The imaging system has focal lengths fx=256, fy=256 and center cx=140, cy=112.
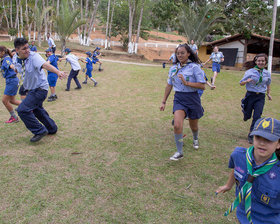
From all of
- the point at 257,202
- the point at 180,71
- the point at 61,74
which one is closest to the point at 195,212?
the point at 257,202

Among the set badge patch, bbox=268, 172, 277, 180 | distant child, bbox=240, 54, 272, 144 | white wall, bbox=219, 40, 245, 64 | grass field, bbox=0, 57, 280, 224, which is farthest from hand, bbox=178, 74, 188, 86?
white wall, bbox=219, 40, 245, 64

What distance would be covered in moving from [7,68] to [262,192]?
5695 millimetres

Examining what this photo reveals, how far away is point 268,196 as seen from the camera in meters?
1.81

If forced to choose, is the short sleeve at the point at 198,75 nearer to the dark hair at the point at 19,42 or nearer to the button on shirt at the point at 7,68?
the dark hair at the point at 19,42

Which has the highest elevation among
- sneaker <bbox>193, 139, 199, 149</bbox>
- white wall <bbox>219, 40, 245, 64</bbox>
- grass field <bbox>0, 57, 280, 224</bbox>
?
white wall <bbox>219, 40, 245, 64</bbox>

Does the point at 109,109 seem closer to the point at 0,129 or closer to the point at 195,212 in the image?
the point at 0,129

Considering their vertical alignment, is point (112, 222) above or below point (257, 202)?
below

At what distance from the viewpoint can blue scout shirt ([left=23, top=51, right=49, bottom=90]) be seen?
→ 455cm

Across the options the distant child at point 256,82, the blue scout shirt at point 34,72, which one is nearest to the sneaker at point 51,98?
the blue scout shirt at point 34,72

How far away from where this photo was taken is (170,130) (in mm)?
6113

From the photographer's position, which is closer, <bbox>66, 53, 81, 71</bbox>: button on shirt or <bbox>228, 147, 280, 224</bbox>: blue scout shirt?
<bbox>228, 147, 280, 224</bbox>: blue scout shirt

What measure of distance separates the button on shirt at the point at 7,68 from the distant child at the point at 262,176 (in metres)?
5.45

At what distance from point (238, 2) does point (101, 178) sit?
2547 cm

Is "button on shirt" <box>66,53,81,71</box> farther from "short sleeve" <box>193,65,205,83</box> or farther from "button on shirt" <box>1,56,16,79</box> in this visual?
"short sleeve" <box>193,65,205,83</box>
